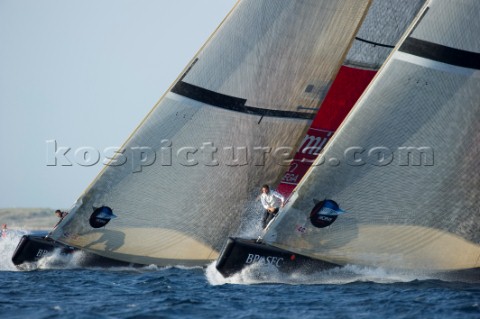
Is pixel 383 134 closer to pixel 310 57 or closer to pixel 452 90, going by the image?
pixel 452 90

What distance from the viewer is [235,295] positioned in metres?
17.2

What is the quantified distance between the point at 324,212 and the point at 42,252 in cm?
765

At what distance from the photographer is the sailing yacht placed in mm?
18766

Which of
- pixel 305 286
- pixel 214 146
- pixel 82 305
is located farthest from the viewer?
pixel 214 146

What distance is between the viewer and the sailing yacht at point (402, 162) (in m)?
Answer: 18.8

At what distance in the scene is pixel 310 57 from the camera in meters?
22.7

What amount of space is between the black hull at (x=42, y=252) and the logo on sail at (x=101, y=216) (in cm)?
98

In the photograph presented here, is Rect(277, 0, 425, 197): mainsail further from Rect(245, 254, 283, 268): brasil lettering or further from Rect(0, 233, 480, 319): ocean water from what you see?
Rect(245, 254, 283, 268): brasil lettering

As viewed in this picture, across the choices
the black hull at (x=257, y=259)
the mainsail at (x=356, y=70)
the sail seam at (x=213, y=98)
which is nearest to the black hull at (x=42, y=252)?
the sail seam at (x=213, y=98)

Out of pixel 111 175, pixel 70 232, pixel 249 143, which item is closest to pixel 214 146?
pixel 249 143

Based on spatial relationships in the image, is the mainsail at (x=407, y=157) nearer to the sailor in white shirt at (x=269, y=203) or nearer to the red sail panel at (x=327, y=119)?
the sailor in white shirt at (x=269, y=203)

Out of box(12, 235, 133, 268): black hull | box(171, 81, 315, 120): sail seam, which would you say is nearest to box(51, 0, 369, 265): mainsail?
box(171, 81, 315, 120): sail seam

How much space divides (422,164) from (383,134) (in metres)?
1.00

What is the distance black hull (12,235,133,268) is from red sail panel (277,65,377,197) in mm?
4782
